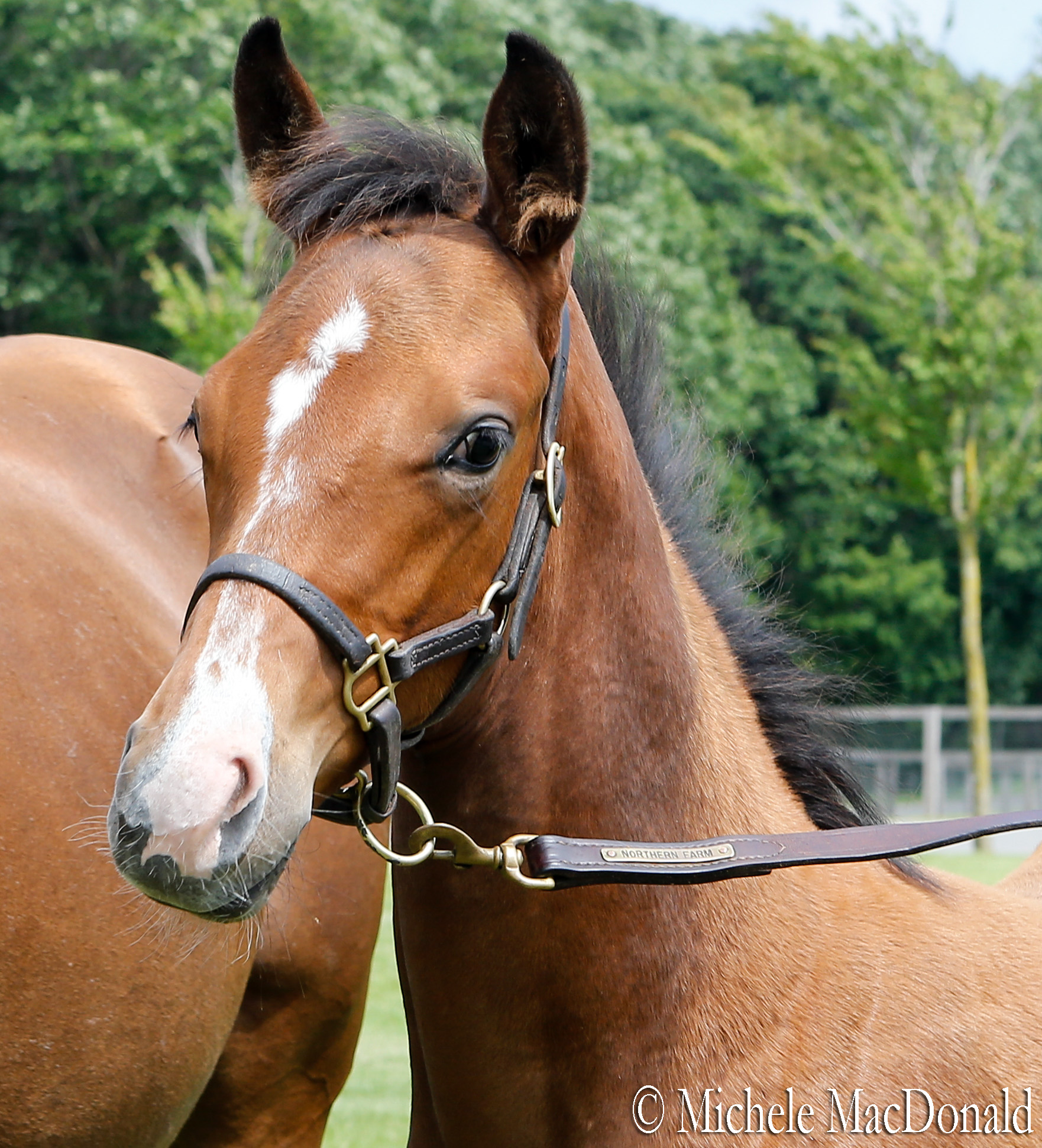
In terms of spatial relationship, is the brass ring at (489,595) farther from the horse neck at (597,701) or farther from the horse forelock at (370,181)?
the horse forelock at (370,181)

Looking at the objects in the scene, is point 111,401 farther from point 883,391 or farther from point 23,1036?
point 883,391

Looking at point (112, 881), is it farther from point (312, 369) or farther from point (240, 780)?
point (312, 369)

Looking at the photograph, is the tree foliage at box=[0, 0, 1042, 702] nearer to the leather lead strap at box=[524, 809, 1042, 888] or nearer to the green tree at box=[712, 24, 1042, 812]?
the green tree at box=[712, 24, 1042, 812]

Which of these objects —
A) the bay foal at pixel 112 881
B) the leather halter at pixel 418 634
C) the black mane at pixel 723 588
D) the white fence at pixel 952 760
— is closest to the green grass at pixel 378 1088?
the bay foal at pixel 112 881

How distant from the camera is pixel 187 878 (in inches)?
71.2

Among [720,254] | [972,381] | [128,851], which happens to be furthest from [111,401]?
[720,254]

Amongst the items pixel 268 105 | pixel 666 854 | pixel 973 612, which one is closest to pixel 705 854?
pixel 666 854

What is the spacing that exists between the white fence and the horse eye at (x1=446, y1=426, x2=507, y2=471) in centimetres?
1922

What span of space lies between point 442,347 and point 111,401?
2032 mm

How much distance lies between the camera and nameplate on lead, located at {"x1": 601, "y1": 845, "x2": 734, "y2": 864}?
2260 millimetres

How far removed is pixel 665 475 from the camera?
299 cm

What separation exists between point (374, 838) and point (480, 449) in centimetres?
68

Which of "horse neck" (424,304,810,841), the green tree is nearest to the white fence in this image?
the green tree

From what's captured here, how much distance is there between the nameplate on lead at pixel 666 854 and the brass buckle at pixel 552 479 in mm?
590
